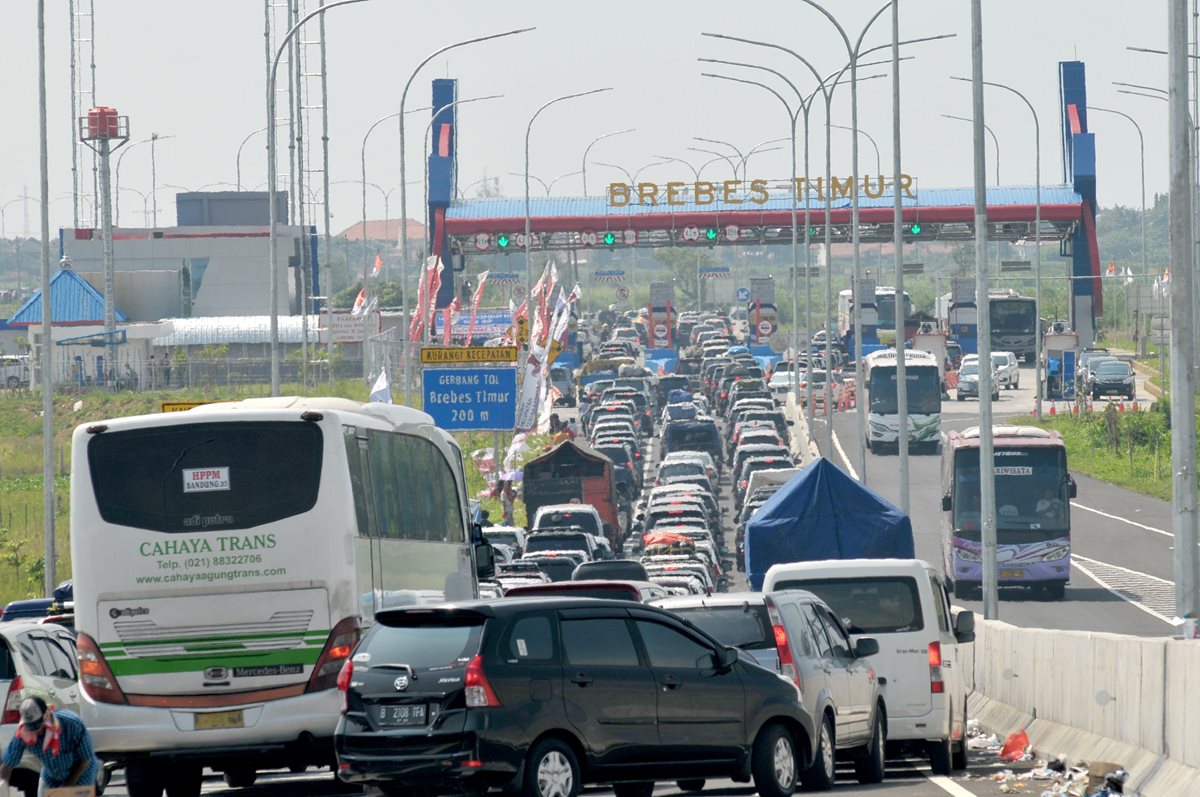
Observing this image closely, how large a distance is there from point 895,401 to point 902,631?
158ft

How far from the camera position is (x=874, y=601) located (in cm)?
1912

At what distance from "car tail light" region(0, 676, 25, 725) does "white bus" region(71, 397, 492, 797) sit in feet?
3.00

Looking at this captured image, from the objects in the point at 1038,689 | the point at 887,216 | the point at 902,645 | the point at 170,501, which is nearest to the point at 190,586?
the point at 170,501

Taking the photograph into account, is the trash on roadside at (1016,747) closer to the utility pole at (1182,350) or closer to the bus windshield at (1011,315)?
the utility pole at (1182,350)

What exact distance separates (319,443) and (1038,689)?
25.2ft

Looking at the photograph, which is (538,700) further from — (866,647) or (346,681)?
(866,647)

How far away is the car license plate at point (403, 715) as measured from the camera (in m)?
13.4

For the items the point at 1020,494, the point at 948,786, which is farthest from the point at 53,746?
the point at 1020,494

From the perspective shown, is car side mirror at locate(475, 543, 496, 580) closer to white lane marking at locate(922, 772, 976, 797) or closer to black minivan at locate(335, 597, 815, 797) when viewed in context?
white lane marking at locate(922, 772, 976, 797)

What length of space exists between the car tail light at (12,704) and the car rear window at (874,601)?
254 inches

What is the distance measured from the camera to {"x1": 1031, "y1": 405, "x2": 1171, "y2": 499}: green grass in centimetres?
6325

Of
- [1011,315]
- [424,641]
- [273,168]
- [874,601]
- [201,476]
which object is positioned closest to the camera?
[424,641]

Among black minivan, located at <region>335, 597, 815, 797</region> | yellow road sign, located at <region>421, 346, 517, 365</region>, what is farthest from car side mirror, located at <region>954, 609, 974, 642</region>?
yellow road sign, located at <region>421, 346, 517, 365</region>

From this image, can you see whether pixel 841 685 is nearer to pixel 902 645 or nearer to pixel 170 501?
pixel 902 645
